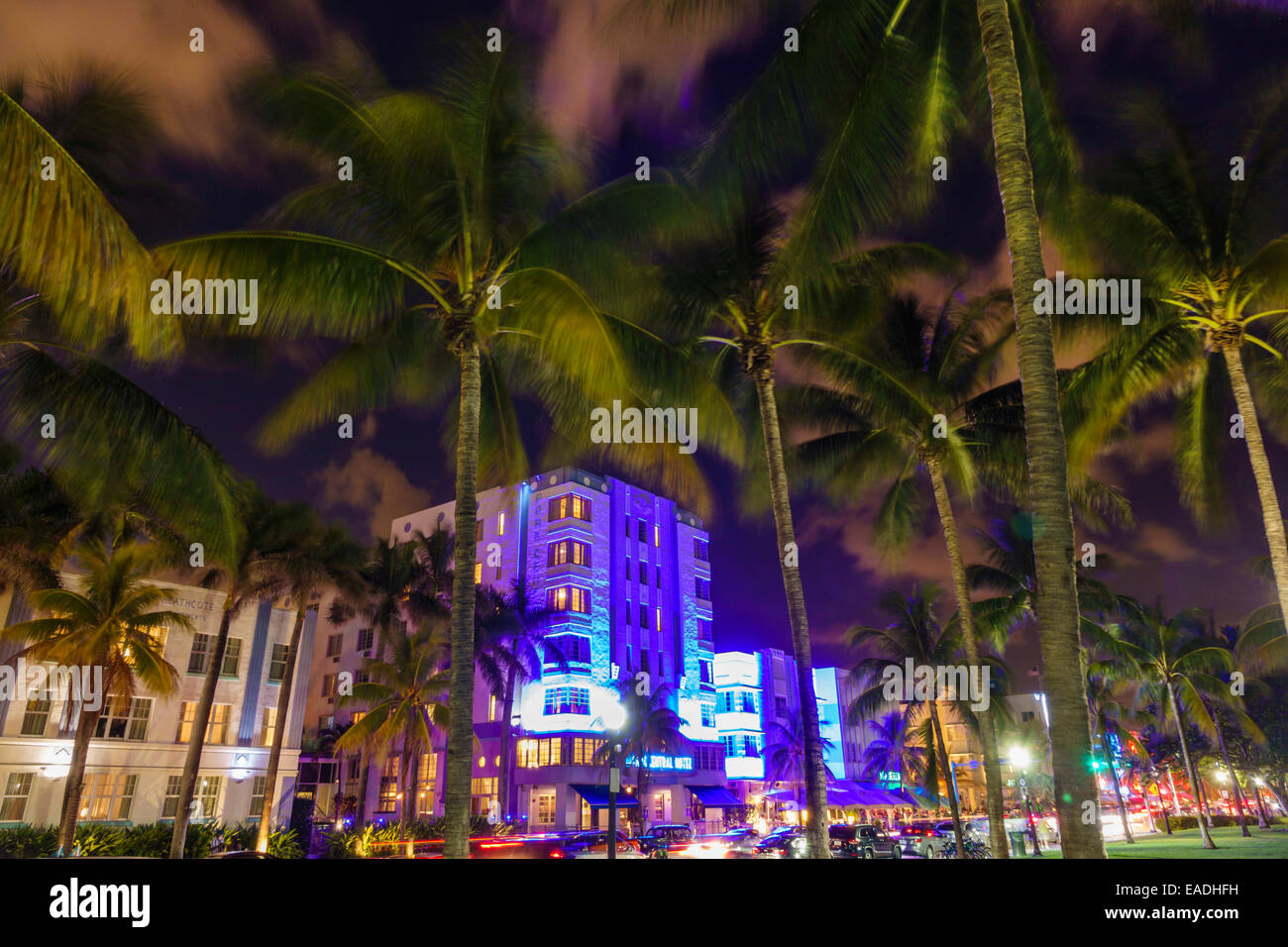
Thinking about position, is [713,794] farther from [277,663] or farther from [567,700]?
[277,663]

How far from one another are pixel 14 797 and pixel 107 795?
12.2 feet

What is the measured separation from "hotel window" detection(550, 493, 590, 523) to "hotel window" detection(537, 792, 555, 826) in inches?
760

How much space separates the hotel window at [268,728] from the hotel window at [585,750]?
19709 millimetres

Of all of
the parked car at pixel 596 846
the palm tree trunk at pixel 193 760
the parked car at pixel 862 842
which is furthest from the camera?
the parked car at pixel 862 842

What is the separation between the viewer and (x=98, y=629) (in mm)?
27984

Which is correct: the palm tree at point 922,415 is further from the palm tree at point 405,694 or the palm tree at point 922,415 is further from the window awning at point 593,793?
the window awning at point 593,793

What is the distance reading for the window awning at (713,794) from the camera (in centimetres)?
6258

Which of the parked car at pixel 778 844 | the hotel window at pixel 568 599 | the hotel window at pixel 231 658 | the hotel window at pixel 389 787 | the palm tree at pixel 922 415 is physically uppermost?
the hotel window at pixel 568 599

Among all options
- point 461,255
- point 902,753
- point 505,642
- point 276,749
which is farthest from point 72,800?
point 902,753

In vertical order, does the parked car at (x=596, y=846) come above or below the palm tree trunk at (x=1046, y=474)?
below

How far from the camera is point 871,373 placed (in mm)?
21141

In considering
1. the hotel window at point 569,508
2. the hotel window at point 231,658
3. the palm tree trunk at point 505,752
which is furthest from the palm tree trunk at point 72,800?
the hotel window at point 569,508

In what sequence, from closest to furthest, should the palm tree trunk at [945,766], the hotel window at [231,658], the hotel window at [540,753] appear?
the palm tree trunk at [945,766] < the hotel window at [231,658] < the hotel window at [540,753]

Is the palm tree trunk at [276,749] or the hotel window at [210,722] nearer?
the palm tree trunk at [276,749]
